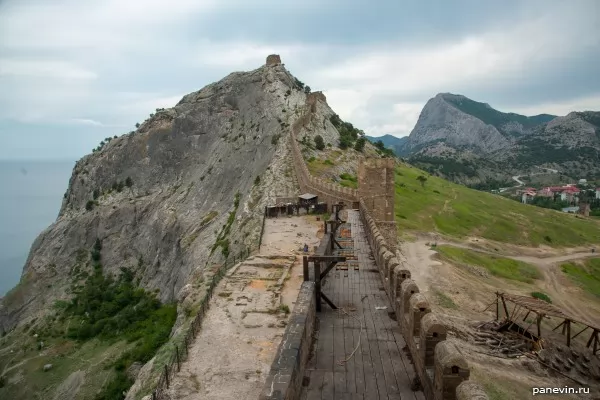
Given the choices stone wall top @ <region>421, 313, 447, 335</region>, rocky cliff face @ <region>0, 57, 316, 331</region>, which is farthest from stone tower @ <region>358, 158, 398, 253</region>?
stone wall top @ <region>421, 313, 447, 335</region>

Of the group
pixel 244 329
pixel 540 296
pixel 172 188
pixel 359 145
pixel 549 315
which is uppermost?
pixel 359 145

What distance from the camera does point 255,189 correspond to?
4650 centimetres

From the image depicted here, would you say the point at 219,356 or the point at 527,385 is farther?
the point at 527,385

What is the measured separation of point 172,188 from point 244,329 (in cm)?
6034

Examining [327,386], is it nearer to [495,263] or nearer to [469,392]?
[469,392]

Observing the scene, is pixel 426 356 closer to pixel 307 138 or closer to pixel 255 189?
pixel 255 189

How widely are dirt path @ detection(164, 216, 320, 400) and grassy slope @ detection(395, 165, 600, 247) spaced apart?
37.6 meters

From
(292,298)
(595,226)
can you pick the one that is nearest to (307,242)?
(292,298)

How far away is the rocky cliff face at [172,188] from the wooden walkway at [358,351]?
26.9 m

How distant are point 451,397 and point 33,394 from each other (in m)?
41.1

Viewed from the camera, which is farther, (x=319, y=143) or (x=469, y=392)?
(x=319, y=143)

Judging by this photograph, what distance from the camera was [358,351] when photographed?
985 centimetres

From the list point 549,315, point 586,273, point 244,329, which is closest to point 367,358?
point 244,329

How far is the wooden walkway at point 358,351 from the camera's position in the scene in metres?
8.29
